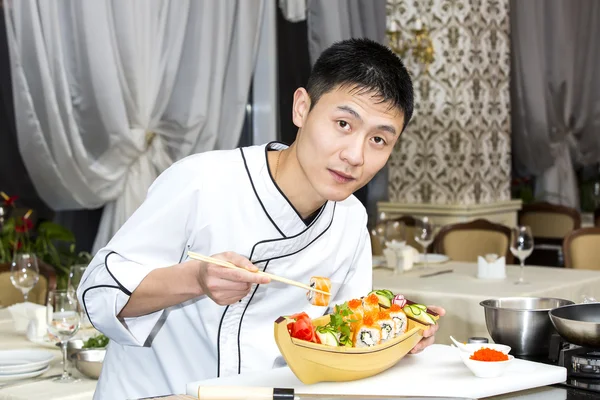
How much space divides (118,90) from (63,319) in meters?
2.48

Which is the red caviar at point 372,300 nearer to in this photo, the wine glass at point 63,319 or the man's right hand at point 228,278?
the man's right hand at point 228,278

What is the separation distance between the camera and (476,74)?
651 centimetres

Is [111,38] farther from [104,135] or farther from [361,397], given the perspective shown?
[361,397]

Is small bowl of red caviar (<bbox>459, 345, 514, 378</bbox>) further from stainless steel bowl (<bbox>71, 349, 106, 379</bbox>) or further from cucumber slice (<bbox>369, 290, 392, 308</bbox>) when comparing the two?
stainless steel bowl (<bbox>71, 349, 106, 379</bbox>)

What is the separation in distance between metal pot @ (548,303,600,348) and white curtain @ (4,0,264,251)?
10.3ft

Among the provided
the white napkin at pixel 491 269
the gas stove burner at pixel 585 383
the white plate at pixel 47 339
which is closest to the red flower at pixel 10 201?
the white plate at pixel 47 339

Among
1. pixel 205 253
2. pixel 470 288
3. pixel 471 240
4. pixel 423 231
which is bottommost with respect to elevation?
pixel 471 240

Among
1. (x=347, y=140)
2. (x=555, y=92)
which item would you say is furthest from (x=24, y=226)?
(x=555, y=92)

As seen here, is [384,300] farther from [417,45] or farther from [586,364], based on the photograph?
[417,45]

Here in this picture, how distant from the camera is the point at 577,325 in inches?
67.4

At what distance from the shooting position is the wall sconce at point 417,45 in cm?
620

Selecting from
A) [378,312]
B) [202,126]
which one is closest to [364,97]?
[378,312]

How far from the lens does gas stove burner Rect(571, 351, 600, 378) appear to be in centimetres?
168

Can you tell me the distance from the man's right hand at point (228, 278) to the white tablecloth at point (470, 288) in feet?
6.82
